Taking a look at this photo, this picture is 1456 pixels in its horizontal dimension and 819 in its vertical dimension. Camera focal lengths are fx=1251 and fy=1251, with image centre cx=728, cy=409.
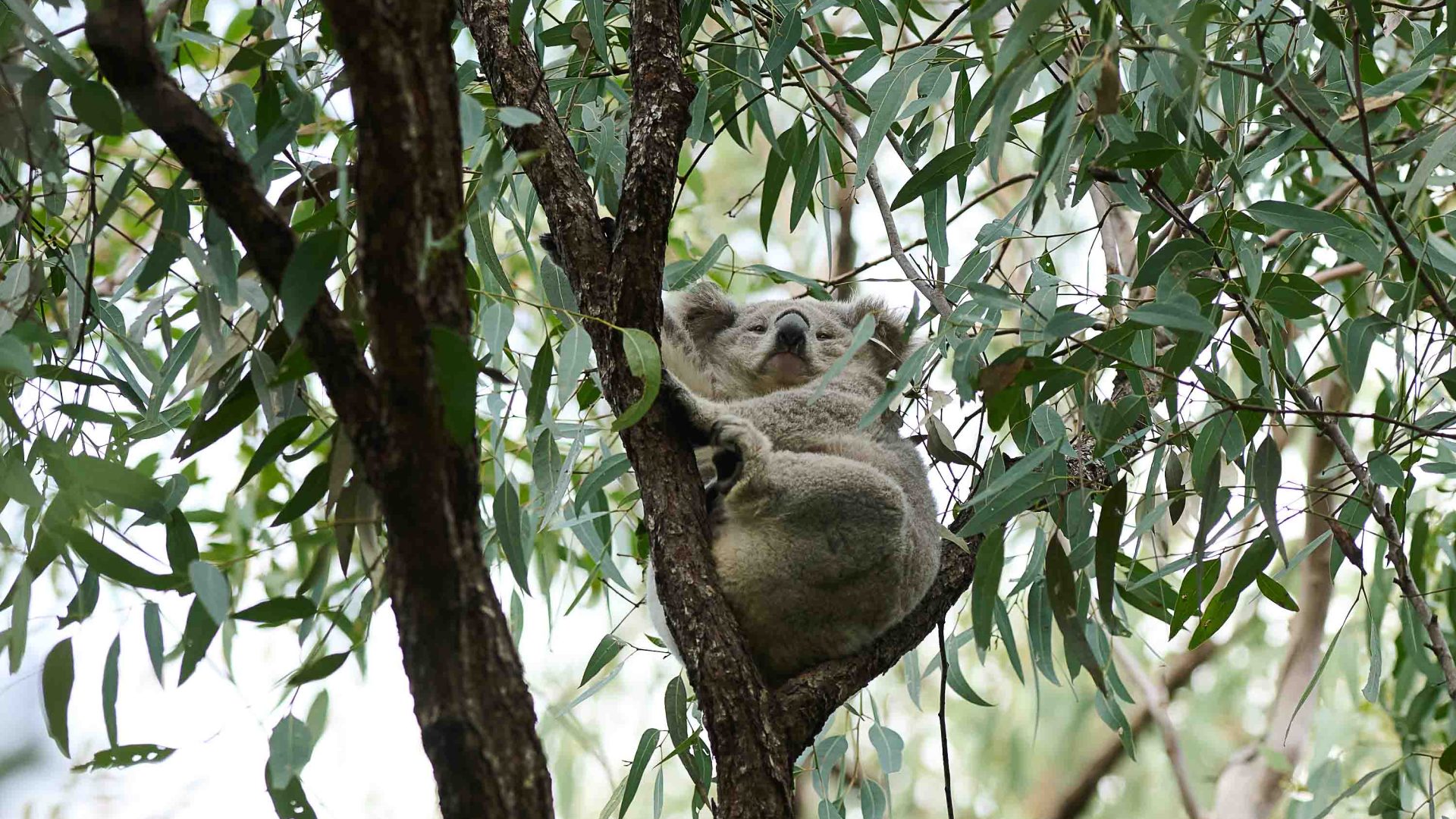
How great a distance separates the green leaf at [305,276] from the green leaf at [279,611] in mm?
436

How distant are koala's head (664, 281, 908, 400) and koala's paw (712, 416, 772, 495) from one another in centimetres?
49

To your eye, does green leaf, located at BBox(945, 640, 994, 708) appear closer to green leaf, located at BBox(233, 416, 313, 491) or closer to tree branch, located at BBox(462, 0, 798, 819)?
tree branch, located at BBox(462, 0, 798, 819)

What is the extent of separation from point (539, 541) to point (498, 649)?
181 cm

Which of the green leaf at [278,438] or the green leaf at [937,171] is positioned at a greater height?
the green leaf at [937,171]

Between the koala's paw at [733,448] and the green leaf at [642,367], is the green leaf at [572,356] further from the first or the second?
the koala's paw at [733,448]

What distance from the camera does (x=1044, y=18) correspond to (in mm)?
1428

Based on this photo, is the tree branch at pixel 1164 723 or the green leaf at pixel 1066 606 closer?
the green leaf at pixel 1066 606

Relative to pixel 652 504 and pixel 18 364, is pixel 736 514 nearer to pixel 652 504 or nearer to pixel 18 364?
pixel 652 504

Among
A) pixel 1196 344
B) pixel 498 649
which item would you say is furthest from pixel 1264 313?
pixel 498 649

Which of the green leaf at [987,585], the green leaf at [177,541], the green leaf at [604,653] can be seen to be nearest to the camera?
the green leaf at [987,585]

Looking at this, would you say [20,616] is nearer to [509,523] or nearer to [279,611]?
[279,611]

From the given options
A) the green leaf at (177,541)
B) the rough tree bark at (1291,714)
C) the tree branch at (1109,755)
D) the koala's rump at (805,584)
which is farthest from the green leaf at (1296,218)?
the tree branch at (1109,755)

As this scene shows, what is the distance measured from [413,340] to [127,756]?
2.24ft

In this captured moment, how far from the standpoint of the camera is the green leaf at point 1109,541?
5.60ft
